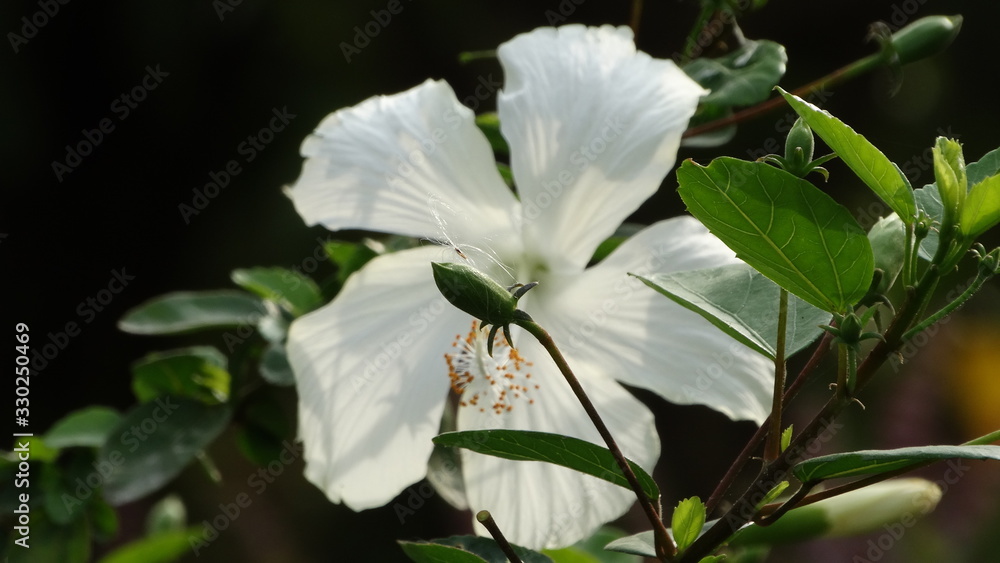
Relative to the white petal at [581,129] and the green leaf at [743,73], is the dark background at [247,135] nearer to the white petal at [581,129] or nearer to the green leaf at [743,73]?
the green leaf at [743,73]

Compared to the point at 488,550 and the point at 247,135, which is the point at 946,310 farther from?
the point at 247,135

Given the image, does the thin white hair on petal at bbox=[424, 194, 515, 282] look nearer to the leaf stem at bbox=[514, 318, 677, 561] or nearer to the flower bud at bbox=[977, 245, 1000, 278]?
the leaf stem at bbox=[514, 318, 677, 561]

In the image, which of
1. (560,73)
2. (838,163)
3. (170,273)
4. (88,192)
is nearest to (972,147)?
(838,163)

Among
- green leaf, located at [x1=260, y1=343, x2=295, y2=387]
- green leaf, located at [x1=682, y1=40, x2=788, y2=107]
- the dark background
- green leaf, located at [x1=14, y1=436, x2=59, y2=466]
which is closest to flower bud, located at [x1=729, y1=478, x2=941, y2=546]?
green leaf, located at [x1=682, y1=40, x2=788, y2=107]

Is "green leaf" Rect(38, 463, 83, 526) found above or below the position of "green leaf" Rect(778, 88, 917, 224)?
below

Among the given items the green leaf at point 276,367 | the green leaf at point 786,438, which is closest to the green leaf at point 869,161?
the green leaf at point 786,438

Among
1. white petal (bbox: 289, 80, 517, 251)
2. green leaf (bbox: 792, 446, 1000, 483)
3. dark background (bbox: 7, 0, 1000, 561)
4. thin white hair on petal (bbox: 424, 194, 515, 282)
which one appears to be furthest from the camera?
dark background (bbox: 7, 0, 1000, 561)
